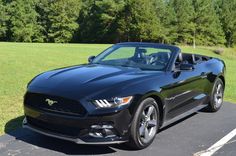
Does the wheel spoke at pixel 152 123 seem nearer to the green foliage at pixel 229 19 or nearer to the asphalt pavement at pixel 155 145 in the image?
the asphalt pavement at pixel 155 145

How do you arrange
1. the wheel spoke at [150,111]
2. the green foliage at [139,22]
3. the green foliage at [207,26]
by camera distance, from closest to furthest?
the wheel spoke at [150,111], the green foliage at [139,22], the green foliage at [207,26]

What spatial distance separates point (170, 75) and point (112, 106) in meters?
1.54

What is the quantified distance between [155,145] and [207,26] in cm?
7916

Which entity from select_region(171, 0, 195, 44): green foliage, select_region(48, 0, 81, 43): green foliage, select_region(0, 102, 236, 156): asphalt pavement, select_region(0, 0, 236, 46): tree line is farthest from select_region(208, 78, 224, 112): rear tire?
select_region(171, 0, 195, 44): green foliage

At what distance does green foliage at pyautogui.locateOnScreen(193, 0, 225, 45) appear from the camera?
266 feet

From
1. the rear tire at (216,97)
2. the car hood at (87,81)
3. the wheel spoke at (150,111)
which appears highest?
the car hood at (87,81)

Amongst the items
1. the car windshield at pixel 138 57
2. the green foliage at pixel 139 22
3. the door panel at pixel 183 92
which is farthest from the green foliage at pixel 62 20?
the door panel at pixel 183 92

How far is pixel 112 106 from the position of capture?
4988 millimetres

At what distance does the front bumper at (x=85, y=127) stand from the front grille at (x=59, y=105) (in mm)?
63

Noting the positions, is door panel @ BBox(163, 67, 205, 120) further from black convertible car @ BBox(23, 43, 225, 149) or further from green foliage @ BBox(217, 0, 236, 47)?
green foliage @ BBox(217, 0, 236, 47)

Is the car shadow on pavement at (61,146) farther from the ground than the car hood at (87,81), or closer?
closer

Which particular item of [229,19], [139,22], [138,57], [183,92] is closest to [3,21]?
[139,22]

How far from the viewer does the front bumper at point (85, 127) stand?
4914 millimetres

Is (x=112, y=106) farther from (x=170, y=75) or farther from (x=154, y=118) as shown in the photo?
(x=170, y=75)
